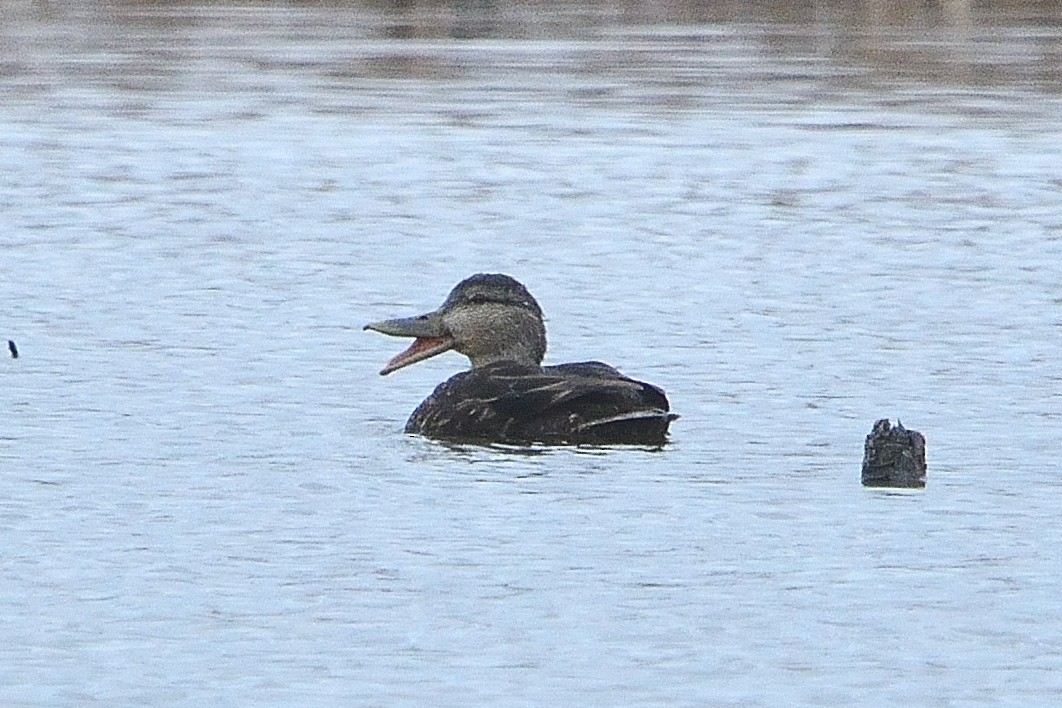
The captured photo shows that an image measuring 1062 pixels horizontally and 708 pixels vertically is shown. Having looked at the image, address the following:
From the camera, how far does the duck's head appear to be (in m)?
11.3

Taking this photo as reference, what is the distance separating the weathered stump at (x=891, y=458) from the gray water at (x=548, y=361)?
0.08 meters

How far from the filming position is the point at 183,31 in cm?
3347

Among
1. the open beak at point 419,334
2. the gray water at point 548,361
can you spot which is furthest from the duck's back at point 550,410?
the open beak at point 419,334

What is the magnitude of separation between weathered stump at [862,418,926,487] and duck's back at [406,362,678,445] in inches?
39.4

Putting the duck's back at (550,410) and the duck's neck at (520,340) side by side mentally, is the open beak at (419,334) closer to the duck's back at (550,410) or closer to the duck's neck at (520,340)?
the duck's neck at (520,340)

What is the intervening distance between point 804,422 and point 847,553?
2304mm

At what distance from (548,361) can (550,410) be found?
8.35 feet

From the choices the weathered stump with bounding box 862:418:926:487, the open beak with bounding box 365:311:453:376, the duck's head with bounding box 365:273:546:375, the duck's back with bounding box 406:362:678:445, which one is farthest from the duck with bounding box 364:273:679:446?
the weathered stump with bounding box 862:418:926:487

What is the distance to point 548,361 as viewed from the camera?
1280cm

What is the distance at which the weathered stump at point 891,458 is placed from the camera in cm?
932

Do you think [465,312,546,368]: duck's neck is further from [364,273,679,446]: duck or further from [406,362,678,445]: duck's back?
[406,362,678,445]: duck's back

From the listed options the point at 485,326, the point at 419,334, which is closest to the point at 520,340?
the point at 485,326

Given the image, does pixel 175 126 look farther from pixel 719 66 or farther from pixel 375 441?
pixel 375 441

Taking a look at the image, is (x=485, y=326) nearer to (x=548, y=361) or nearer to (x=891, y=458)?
(x=548, y=361)
